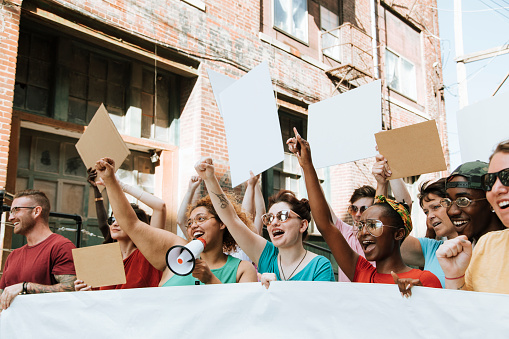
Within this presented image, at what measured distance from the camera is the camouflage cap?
232 centimetres

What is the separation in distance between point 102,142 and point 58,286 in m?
0.96

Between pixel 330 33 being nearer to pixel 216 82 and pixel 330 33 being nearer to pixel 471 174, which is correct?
pixel 216 82

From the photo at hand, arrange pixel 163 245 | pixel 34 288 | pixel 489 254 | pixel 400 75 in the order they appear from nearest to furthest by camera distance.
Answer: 1. pixel 489 254
2. pixel 163 245
3. pixel 34 288
4. pixel 400 75

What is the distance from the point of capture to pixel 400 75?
12117 mm

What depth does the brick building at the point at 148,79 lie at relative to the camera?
5398 mm

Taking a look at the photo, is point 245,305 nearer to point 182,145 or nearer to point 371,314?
point 371,314

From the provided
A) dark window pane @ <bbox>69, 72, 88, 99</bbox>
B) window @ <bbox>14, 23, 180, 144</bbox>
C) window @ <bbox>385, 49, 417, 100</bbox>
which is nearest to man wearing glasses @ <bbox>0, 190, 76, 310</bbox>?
window @ <bbox>14, 23, 180, 144</bbox>

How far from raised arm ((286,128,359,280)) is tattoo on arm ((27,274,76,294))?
1615mm

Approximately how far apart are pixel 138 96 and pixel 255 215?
3.26 meters

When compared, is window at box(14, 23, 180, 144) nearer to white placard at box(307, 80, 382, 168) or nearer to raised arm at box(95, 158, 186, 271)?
raised arm at box(95, 158, 186, 271)

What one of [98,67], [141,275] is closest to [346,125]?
A: [141,275]

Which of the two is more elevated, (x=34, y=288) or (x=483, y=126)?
(x=483, y=126)

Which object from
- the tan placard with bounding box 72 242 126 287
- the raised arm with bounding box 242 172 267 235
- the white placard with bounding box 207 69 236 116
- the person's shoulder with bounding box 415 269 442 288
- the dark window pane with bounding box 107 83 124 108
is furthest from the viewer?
the dark window pane with bounding box 107 83 124 108

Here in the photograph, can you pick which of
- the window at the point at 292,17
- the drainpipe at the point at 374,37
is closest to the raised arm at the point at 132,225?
the window at the point at 292,17
